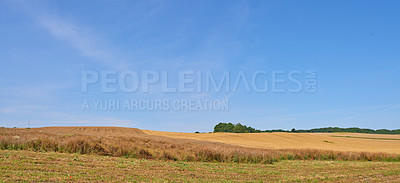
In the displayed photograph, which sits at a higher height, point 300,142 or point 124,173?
point 124,173

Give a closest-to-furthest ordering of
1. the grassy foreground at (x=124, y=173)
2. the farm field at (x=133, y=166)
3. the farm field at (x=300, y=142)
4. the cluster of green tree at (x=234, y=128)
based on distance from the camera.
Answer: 1. the grassy foreground at (x=124, y=173)
2. the farm field at (x=133, y=166)
3. the farm field at (x=300, y=142)
4. the cluster of green tree at (x=234, y=128)

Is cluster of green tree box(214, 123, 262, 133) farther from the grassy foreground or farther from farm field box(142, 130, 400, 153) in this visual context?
the grassy foreground

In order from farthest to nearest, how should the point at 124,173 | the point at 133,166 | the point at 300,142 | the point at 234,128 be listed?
the point at 234,128
the point at 300,142
the point at 133,166
the point at 124,173

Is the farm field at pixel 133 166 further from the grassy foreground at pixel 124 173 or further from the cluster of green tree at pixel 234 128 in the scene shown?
the cluster of green tree at pixel 234 128

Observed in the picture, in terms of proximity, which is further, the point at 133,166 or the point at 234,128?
the point at 234,128

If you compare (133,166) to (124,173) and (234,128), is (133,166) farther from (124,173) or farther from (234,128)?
(234,128)

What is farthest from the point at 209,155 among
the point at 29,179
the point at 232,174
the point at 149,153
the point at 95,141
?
the point at 29,179

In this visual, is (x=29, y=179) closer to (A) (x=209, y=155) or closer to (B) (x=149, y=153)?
(B) (x=149, y=153)

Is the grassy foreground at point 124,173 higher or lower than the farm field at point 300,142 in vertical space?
higher

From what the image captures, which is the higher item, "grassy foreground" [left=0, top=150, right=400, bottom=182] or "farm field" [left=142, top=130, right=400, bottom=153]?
"grassy foreground" [left=0, top=150, right=400, bottom=182]

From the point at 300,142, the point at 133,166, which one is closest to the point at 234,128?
the point at 300,142

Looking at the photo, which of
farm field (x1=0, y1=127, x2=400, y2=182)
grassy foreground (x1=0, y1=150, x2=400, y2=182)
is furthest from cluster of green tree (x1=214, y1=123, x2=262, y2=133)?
grassy foreground (x1=0, y1=150, x2=400, y2=182)

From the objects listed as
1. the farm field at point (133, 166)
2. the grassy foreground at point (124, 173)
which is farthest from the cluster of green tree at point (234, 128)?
the grassy foreground at point (124, 173)

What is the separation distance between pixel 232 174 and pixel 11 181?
9409 mm
